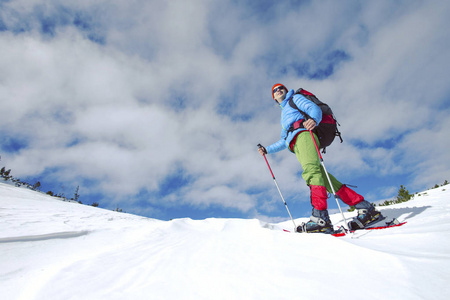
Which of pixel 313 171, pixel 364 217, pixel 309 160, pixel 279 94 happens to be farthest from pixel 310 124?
pixel 364 217

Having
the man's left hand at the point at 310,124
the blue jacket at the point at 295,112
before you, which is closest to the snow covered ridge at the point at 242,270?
the man's left hand at the point at 310,124

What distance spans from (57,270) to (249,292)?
1.12m

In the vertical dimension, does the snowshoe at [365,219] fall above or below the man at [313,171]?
below

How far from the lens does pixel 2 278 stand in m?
1.19

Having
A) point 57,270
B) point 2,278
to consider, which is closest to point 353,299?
point 57,270

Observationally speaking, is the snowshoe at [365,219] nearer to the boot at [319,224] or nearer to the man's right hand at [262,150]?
the boot at [319,224]

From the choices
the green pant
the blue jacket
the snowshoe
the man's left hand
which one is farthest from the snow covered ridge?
the blue jacket

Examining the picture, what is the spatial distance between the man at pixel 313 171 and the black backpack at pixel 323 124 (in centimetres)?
6

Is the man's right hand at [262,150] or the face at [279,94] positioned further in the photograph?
the man's right hand at [262,150]

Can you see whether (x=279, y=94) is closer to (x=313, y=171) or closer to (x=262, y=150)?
(x=262, y=150)

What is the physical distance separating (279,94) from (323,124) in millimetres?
1081

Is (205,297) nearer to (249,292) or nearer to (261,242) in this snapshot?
(249,292)

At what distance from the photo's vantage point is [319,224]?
2.79 meters

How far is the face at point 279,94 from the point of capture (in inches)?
159
